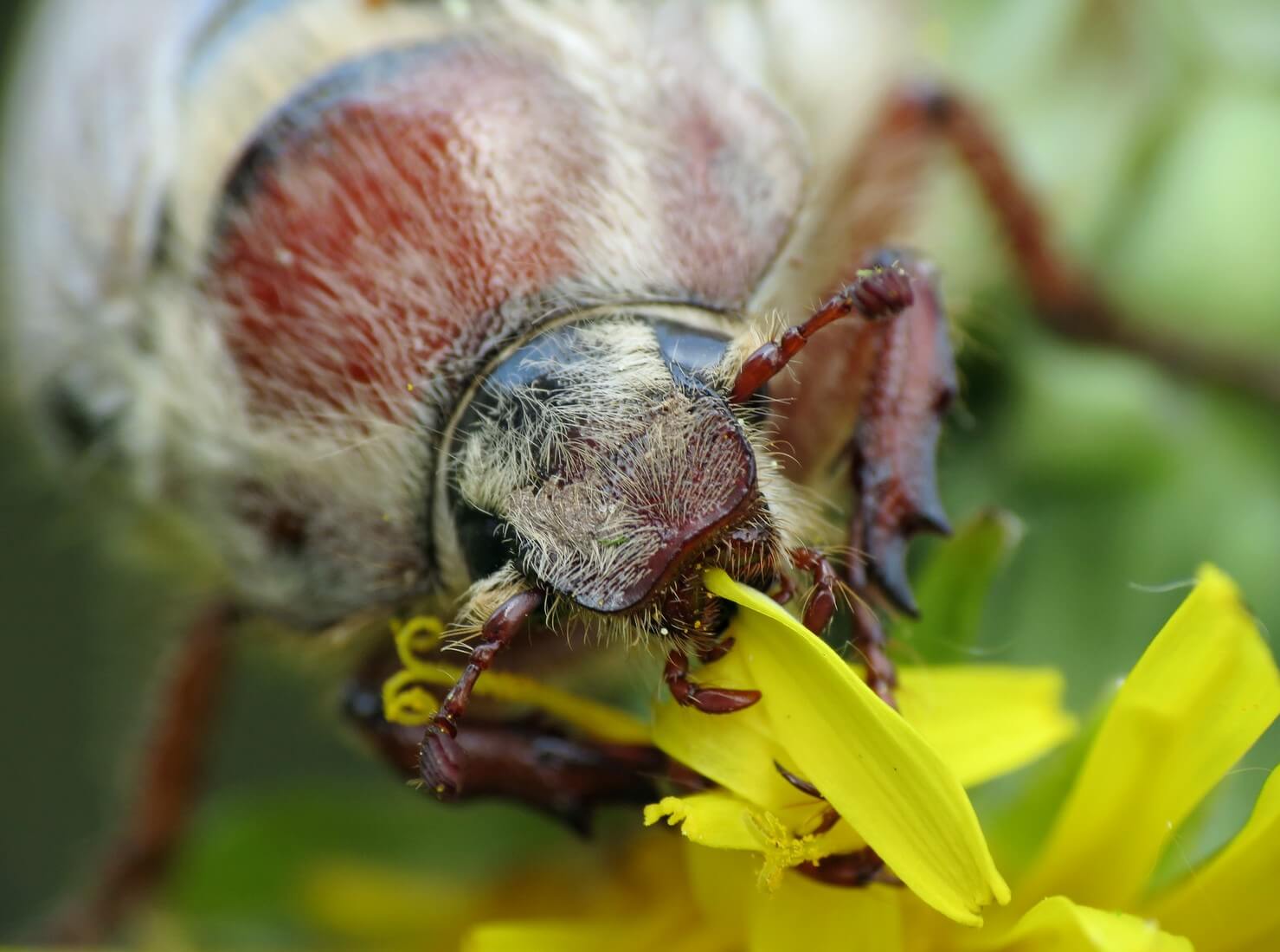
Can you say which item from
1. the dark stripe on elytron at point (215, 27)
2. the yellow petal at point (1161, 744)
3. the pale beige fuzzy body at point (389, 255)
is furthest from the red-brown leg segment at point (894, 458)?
the dark stripe on elytron at point (215, 27)

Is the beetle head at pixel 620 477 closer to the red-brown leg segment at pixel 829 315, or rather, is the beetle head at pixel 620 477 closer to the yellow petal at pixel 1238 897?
the red-brown leg segment at pixel 829 315

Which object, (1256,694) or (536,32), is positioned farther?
(536,32)

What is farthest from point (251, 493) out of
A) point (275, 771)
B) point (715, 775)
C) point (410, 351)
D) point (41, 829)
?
point (41, 829)

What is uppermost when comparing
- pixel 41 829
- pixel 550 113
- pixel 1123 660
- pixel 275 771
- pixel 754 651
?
pixel 550 113

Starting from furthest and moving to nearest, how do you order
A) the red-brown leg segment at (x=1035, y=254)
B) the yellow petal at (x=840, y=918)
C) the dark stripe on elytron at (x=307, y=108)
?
the red-brown leg segment at (x=1035, y=254), the dark stripe on elytron at (x=307, y=108), the yellow petal at (x=840, y=918)

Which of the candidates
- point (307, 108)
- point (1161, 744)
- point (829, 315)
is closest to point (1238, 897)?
point (1161, 744)

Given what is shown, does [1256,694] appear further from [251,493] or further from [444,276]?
[251,493]

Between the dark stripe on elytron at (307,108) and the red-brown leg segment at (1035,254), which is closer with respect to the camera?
the dark stripe on elytron at (307,108)

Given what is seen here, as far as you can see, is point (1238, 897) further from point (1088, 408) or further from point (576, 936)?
point (1088, 408)
